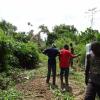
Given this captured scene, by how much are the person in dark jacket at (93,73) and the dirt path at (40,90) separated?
15.0ft

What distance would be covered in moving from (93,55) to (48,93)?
5508 mm

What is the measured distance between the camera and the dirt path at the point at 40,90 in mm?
13547

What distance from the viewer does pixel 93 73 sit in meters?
8.80

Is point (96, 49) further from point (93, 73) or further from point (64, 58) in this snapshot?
point (64, 58)

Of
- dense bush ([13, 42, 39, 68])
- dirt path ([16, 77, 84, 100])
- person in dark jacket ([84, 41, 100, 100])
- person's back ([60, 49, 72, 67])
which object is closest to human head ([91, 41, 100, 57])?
person in dark jacket ([84, 41, 100, 100])

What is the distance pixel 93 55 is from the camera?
29.3 feet

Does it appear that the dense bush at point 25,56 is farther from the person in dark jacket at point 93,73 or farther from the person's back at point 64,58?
the person in dark jacket at point 93,73

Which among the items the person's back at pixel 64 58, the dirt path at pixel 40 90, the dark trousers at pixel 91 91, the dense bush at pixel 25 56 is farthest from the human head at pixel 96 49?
the dense bush at pixel 25 56

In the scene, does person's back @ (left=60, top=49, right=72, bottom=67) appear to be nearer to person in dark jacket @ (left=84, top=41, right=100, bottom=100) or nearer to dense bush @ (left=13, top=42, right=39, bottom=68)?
person in dark jacket @ (left=84, top=41, right=100, bottom=100)

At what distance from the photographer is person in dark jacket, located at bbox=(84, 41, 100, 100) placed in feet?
28.3

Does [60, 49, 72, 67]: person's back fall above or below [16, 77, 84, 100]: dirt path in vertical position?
above

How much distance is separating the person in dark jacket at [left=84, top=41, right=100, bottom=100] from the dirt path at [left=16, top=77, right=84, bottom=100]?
458 cm

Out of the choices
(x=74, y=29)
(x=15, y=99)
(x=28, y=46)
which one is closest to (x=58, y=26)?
(x=74, y=29)

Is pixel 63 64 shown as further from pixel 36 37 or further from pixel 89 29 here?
pixel 36 37
